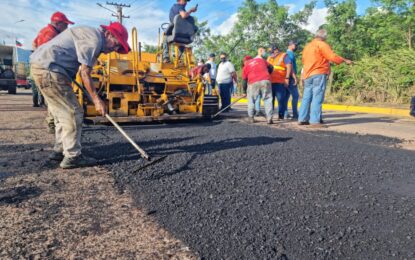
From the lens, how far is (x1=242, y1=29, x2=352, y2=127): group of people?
6.28 meters

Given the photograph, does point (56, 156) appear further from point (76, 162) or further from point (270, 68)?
point (270, 68)

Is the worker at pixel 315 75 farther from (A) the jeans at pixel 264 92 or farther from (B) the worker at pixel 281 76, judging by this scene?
(B) the worker at pixel 281 76

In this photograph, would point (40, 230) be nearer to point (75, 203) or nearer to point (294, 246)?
point (75, 203)

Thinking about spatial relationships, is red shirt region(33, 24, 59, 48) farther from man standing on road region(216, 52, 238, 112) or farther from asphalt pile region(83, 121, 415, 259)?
man standing on road region(216, 52, 238, 112)

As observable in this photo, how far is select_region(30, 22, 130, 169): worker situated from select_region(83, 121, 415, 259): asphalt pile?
0.46 m

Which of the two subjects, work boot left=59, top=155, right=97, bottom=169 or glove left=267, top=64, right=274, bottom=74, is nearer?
work boot left=59, top=155, right=97, bottom=169

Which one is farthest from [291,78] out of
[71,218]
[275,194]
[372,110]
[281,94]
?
[71,218]

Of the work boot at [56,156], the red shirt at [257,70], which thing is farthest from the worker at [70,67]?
the red shirt at [257,70]

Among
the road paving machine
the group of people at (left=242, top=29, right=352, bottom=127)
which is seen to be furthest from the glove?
the road paving machine

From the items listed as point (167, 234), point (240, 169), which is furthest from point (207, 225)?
point (240, 169)

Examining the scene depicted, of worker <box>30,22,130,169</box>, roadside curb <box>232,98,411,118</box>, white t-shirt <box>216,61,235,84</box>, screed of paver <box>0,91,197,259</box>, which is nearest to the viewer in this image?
screed of paver <box>0,91,197,259</box>

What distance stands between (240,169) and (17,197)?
1.98 meters

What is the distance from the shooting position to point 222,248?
5.77ft

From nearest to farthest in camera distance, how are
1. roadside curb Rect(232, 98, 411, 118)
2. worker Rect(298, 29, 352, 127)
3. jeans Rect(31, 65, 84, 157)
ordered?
jeans Rect(31, 65, 84, 157)
worker Rect(298, 29, 352, 127)
roadside curb Rect(232, 98, 411, 118)
